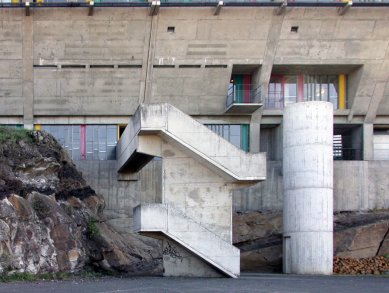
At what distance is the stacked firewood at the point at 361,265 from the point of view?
3300cm

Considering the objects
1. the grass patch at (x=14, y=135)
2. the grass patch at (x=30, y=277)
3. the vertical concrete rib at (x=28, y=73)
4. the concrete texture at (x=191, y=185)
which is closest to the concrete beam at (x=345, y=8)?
the concrete texture at (x=191, y=185)

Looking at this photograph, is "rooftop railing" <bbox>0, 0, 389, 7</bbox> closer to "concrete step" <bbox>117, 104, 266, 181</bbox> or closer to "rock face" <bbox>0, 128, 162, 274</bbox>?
"rock face" <bbox>0, 128, 162, 274</bbox>

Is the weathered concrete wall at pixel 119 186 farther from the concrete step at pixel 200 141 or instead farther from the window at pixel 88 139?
the concrete step at pixel 200 141

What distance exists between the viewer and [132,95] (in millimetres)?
44500

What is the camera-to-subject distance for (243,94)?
152 ft

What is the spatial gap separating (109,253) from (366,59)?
22.2 meters

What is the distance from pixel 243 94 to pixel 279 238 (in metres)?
11.8

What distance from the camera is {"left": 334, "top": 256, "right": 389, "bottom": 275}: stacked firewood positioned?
33000mm

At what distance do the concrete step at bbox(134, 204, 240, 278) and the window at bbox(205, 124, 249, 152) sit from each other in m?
19.4

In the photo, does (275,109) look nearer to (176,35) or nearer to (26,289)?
(176,35)

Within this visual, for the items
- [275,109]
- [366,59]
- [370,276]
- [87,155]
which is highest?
[366,59]

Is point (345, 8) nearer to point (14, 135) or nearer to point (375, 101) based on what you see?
point (375, 101)

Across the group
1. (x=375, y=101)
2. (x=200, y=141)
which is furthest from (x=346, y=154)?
(x=200, y=141)

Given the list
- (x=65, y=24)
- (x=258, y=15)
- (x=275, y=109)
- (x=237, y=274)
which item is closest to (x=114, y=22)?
(x=65, y=24)
